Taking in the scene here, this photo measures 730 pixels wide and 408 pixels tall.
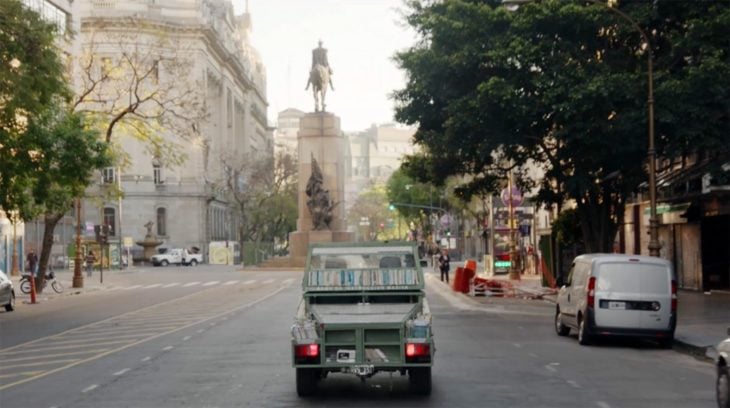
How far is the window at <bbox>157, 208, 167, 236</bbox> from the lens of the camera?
117m

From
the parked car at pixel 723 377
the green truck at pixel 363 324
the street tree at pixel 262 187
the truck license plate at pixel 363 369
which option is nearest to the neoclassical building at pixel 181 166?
the street tree at pixel 262 187

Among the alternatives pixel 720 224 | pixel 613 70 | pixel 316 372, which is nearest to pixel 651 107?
pixel 613 70

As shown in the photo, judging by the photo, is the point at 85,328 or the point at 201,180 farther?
the point at 201,180

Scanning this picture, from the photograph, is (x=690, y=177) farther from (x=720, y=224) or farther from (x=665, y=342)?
(x=665, y=342)

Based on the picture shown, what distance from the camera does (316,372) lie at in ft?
49.7

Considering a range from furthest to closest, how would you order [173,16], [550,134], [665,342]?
1. [173,16]
2. [550,134]
3. [665,342]

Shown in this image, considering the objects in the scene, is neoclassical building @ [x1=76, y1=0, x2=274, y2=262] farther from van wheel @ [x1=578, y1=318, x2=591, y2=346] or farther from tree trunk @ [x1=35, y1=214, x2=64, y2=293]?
van wheel @ [x1=578, y1=318, x2=591, y2=346]

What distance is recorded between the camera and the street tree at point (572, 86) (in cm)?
3312

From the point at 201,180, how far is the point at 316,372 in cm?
10530

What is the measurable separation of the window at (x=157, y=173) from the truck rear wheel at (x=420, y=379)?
103 m

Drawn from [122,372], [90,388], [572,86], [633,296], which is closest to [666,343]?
[633,296]

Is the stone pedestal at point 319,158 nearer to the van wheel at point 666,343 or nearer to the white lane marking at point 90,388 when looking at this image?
the van wheel at point 666,343

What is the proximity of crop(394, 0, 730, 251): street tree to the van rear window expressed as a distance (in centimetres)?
1050

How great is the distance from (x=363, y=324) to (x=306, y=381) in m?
1.20
